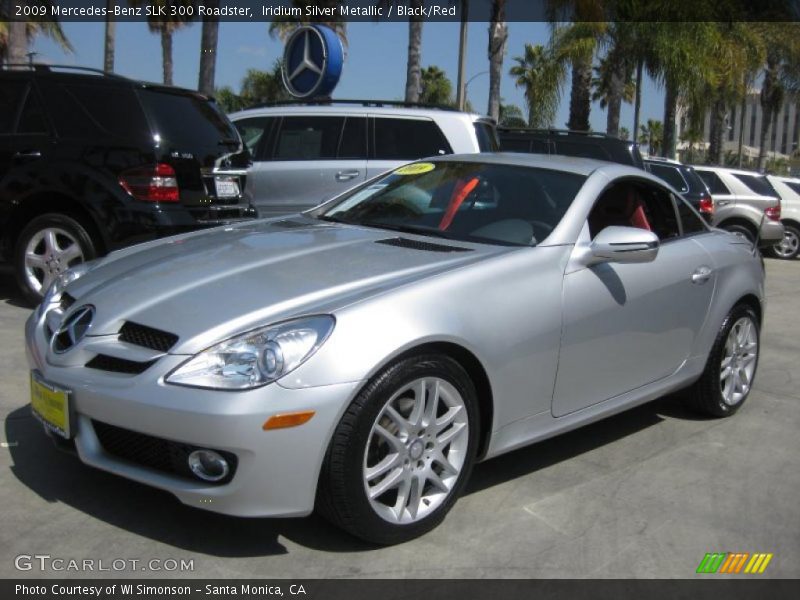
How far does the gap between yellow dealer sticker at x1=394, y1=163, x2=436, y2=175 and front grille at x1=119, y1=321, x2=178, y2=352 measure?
2132 mm

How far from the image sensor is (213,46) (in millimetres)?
16922

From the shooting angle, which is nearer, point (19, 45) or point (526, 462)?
point (526, 462)

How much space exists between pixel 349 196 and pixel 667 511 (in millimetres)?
2353

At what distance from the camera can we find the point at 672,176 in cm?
1326

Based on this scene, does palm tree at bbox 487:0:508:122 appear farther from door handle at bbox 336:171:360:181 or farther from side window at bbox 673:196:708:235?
side window at bbox 673:196:708:235

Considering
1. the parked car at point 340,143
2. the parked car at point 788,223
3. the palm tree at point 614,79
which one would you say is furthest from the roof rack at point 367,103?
the palm tree at point 614,79

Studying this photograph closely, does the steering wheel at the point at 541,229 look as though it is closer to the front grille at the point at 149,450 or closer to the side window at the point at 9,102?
the front grille at the point at 149,450

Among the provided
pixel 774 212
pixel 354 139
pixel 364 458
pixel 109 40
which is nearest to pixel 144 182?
pixel 354 139

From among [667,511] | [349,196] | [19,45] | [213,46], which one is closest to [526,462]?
[667,511]

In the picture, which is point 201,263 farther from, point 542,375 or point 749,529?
point 749,529

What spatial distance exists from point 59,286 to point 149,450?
1267mm

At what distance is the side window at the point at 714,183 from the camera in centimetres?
1480

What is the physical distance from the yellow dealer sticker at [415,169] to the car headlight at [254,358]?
201 cm

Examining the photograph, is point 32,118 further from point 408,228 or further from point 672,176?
point 672,176
